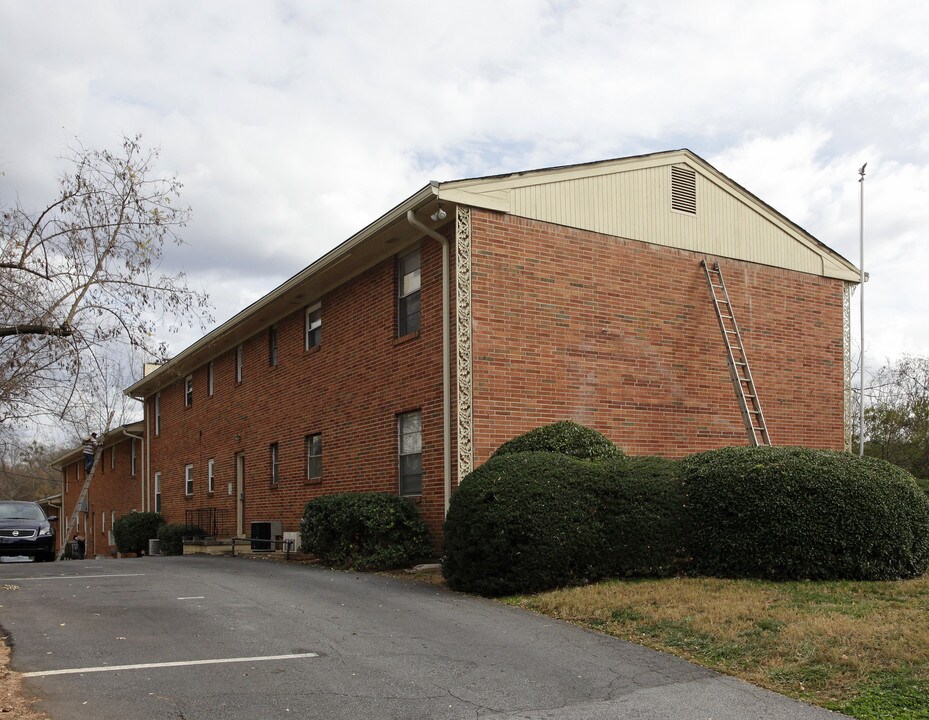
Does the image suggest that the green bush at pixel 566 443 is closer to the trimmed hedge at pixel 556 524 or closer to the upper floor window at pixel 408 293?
the trimmed hedge at pixel 556 524

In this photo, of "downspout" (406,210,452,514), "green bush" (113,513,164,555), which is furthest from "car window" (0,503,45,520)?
"downspout" (406,210,452,514)

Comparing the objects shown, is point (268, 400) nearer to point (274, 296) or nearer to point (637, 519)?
point (274, 296)

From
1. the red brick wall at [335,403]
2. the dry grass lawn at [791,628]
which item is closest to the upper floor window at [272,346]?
the red brick wall at [335,403]

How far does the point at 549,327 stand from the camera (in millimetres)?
15516

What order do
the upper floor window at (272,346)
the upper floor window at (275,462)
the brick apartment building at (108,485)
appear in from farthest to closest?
the brick apartment building at (108,485)
the upper floor window at (272,346)
the upper floor window at (275,462)

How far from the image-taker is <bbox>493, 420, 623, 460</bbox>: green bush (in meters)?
13.4

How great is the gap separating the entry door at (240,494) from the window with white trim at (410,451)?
902cm

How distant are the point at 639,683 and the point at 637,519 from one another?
456 centimetres

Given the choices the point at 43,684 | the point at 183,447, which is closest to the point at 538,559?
the point at 43,684

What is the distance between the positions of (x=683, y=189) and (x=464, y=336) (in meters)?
5.79

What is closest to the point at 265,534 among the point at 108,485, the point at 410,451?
the point at 410,451

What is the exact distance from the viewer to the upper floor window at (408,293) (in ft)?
53.9

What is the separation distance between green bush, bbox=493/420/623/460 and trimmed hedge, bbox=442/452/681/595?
93 centimetres

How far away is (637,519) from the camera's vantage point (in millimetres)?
11891
